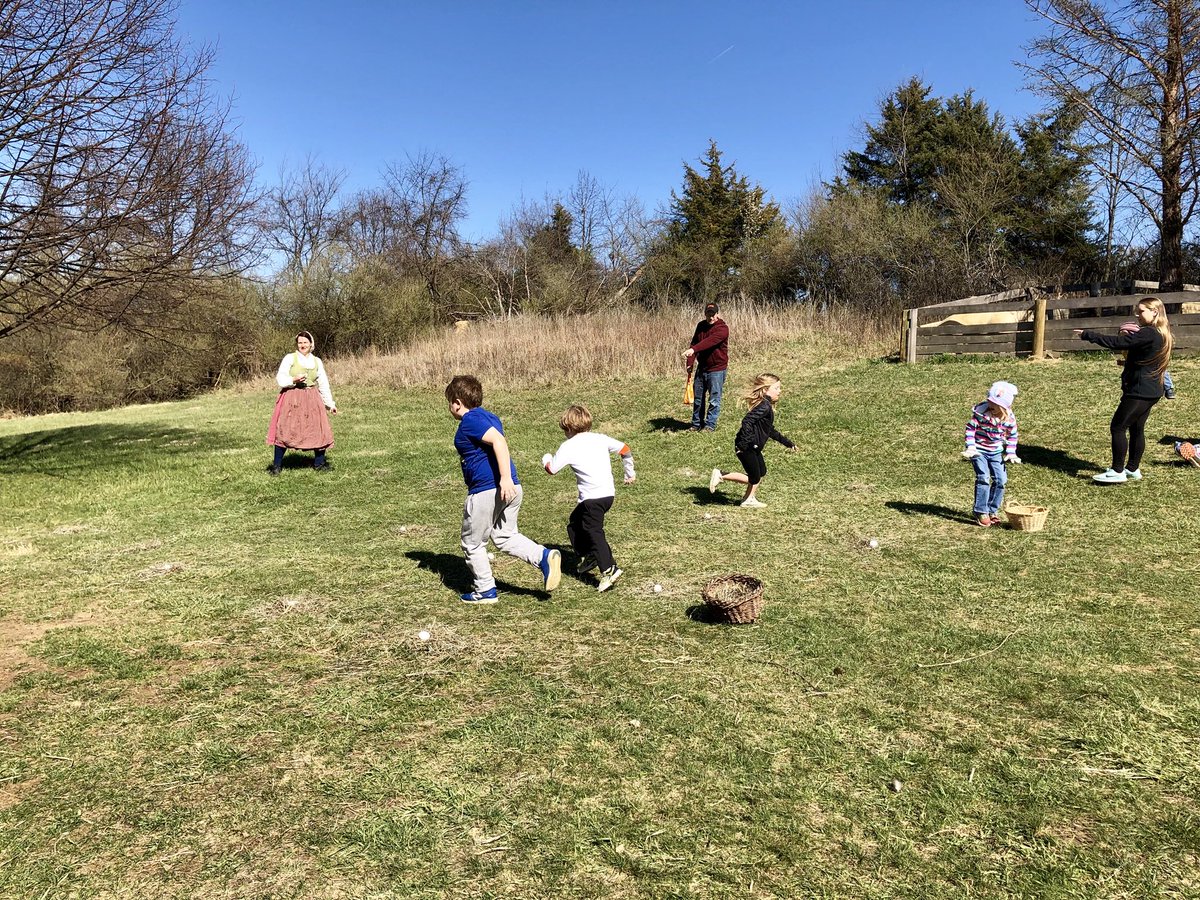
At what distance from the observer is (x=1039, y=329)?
14570mm

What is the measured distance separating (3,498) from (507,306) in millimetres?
31655

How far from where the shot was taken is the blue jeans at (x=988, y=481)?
717 cm

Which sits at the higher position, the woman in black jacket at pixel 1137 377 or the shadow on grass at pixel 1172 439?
the woman in black jacket at pixel 1137 377

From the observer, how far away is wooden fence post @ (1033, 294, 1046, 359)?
14531 millimetres

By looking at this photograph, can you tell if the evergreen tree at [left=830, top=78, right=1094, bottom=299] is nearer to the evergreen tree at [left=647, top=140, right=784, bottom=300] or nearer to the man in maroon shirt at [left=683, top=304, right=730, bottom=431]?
the evergreen tree at [left=647, top=140, right=784, bottom=300]

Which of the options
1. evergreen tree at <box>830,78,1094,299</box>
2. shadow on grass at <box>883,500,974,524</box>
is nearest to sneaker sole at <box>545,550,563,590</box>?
shadow on grass at <box>883,500,974,524</box>

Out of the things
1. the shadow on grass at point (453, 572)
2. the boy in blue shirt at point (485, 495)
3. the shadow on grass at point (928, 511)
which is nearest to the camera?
the boy in blue shirt at point (485, 495)

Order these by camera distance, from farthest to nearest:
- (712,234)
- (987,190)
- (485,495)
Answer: (712,234)
(987,190)
(485,495)

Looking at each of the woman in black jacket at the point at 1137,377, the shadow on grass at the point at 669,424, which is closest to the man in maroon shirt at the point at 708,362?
the shadow on grass at the point at 669,424

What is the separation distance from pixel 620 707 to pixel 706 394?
31.7 feet

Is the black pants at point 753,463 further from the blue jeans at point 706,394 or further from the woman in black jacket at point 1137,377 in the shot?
the blue jeans at point 706,394

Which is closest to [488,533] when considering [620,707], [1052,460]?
[620,707]

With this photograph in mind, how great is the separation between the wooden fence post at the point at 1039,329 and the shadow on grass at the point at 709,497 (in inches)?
349

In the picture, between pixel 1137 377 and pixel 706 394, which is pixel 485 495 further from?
pixel 706 394
